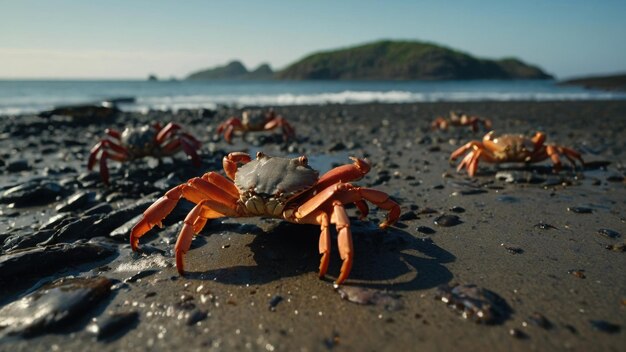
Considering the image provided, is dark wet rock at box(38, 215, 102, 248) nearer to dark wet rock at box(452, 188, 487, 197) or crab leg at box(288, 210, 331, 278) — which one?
crab leg at box(288, 210, 331, 278)

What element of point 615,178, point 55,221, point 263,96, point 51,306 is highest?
point 263,96

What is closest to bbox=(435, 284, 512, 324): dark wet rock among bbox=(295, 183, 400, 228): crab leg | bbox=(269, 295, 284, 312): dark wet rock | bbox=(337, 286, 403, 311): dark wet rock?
bbox=(337, 286, 403, 311): dark wet rock

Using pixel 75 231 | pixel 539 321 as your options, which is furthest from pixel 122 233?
pixel 539 321

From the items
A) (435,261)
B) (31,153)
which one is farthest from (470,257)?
(31,153)

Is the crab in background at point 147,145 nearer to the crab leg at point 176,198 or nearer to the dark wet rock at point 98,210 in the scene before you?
the dark wet rock at point 98,210

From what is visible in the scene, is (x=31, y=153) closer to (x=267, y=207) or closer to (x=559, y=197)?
(x=267, y=207)

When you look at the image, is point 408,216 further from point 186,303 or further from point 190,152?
point 190,152
